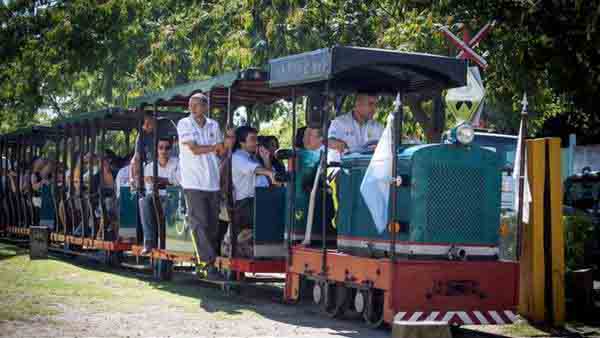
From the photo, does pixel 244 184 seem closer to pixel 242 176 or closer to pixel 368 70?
pixel 242 176

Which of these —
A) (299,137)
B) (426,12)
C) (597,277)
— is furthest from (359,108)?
(597,277)

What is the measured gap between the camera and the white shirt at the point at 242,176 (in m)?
12.7

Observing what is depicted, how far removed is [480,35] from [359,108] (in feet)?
7.56

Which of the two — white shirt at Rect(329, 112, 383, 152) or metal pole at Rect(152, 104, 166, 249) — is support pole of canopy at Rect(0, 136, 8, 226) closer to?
metal pole at Rect(152, 104, 166, 249)

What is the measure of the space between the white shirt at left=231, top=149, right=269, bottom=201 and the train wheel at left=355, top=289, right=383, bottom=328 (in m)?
2.99

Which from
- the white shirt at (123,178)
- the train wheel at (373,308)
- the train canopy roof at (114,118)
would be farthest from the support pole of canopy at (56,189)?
the train wheel at (373,308)

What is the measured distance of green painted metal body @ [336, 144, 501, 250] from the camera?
32.2 feet

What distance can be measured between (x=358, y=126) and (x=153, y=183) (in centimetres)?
434

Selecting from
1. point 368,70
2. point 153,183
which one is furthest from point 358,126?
point 153,183

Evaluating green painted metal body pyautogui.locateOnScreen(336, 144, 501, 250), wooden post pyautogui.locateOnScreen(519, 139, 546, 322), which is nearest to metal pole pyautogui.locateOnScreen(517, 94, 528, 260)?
wooden post pyautogui.locateOnScreen(519, 139, 546, 322)

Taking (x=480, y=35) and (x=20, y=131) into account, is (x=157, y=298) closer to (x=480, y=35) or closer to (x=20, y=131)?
(x=480, y=35)

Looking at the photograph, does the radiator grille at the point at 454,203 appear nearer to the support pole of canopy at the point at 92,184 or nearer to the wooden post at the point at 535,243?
the wooden post at the point at 535,243

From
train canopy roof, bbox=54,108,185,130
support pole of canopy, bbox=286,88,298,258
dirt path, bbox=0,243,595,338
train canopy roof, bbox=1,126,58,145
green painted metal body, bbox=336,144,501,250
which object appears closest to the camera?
dirt path, bbox=0,243,595,338

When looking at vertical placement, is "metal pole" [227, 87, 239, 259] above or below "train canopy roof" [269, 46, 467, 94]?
below
